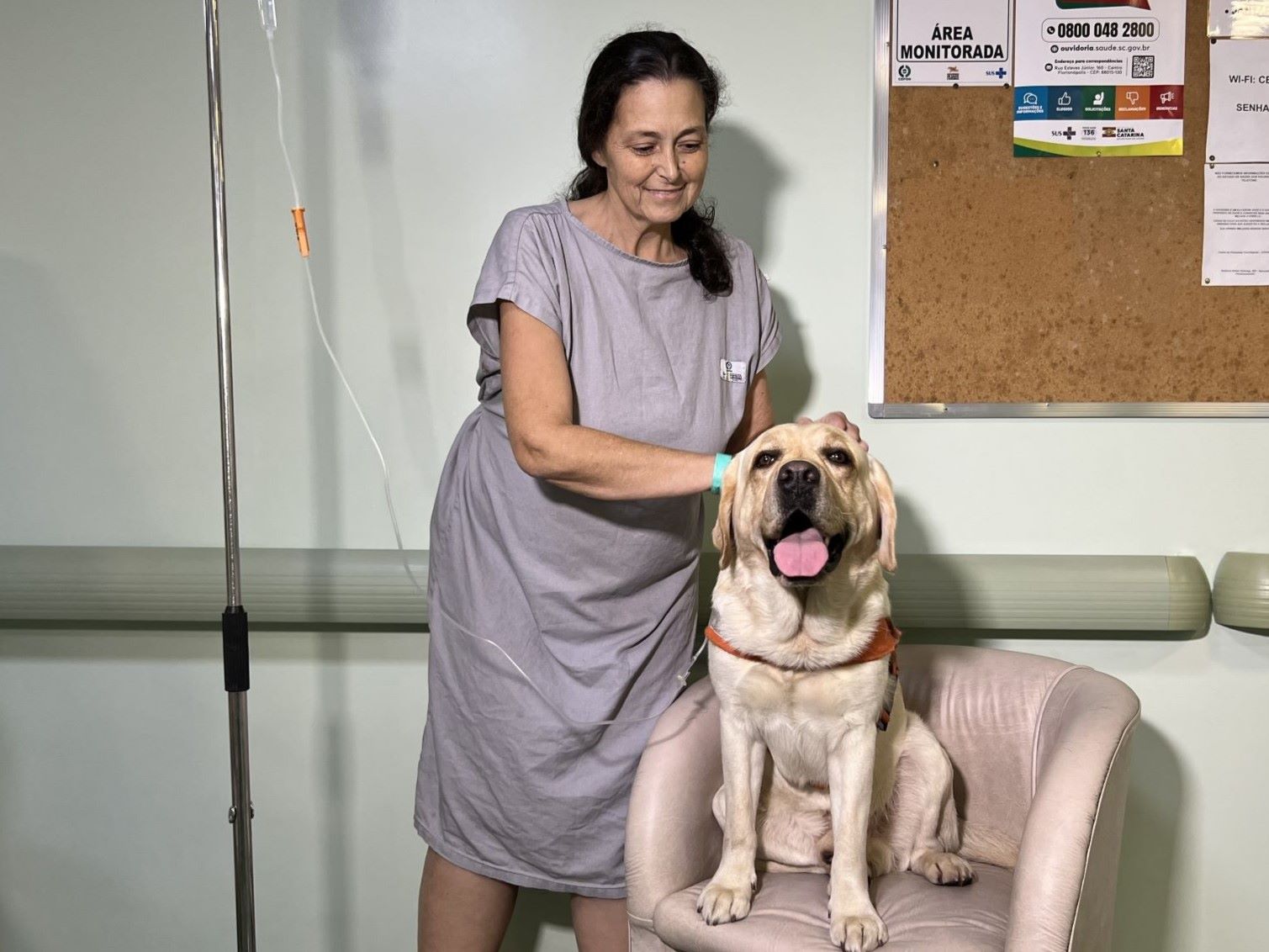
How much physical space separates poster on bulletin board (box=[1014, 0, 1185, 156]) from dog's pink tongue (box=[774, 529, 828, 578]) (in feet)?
3.96

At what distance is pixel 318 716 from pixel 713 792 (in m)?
1.06

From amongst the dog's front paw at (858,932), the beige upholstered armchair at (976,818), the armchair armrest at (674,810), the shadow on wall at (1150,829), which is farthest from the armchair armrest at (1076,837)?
the shadow on wall at (1150,829)

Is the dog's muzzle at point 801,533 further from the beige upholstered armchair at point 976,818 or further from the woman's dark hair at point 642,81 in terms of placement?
the woman's dark hair at point 642,81

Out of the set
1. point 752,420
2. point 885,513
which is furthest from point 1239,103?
point 885,513

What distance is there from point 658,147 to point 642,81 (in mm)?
102

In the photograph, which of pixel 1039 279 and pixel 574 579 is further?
pixel 1039 279

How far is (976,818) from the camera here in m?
2.09

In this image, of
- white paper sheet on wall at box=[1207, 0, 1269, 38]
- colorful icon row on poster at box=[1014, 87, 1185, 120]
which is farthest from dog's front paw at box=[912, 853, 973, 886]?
white paper sheet on wall at box=[1207, 0, 1269, 38]

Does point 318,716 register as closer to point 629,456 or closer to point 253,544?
point 253,544

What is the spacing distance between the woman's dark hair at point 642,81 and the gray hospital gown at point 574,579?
46mm

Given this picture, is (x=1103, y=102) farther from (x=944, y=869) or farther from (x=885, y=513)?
(x=944, y=869)

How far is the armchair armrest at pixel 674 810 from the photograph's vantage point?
70.7 inches

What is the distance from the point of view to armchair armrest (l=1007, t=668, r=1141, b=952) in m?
1.56

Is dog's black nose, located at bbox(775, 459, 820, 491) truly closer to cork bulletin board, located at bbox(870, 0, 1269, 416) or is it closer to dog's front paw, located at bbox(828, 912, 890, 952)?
dog's front paw, located at bbox(828, 912, 890, 952)
